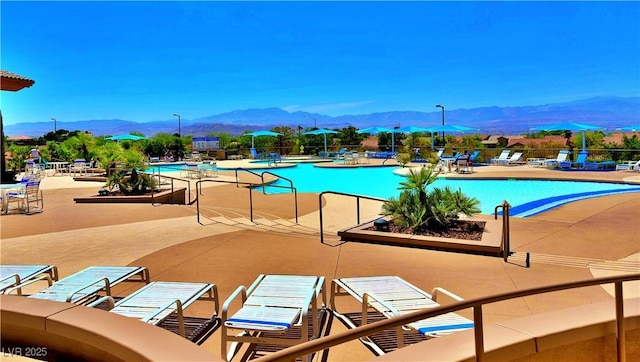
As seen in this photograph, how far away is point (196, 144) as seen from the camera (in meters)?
37.4

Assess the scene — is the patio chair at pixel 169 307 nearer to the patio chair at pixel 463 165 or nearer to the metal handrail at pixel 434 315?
the metal handrail at pixel 434 315

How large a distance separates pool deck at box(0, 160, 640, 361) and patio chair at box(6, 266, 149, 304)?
0.54 m

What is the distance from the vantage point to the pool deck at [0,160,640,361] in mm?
4801

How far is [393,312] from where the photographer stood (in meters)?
3.14

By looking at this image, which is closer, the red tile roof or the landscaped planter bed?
the landscaped planter bed

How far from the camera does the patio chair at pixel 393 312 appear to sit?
2.92 meters

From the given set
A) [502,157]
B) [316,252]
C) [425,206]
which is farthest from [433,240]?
[502,157]

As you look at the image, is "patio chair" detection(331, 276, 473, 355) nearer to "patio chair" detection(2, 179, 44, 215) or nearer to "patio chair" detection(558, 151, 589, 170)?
"patio chair" detection(2, 179, 44, 215)

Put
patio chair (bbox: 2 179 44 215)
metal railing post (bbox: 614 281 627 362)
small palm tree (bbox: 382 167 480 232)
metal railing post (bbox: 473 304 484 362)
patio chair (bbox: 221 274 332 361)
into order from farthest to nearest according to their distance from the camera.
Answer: patio chair (bbox: 2 179 44 215) < small palm tree (bbox: 382 167 480 232) < patio chair (bbox: 221 274 332 361) < metal railing post (bbox: 614 281 627 362) < metal railing post (bbox: 473 304 484 362)

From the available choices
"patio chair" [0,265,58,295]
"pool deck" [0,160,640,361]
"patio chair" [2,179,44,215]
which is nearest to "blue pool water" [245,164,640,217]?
"pool deck" [0,160,640,361]

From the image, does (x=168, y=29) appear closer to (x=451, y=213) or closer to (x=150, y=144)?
(x=150, y=144)

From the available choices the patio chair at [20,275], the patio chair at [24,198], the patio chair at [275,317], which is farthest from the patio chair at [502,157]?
the patio chair at [20,275]

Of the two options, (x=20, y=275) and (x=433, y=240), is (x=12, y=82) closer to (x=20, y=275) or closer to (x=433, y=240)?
(x=20, y=275)

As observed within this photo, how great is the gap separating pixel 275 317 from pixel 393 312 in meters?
0.84
